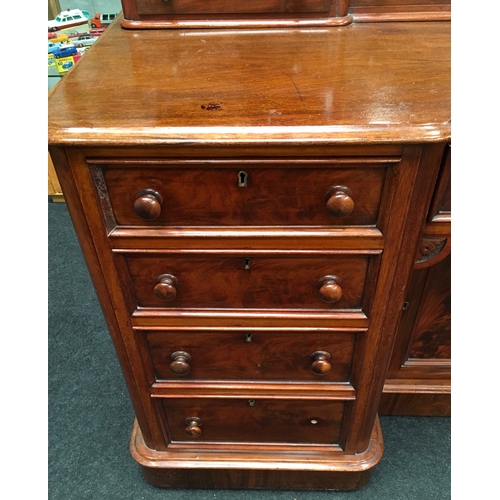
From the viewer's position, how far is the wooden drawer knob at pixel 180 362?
3.05ft

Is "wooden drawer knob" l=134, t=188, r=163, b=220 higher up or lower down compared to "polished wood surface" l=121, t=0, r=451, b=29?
lower down

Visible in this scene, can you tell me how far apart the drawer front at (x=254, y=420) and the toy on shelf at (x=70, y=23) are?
1406 millimetres

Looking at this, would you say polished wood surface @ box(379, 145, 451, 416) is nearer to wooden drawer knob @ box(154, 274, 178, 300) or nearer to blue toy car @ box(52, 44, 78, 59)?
wooden drawer knob @ box(154, 274, 178, 300)

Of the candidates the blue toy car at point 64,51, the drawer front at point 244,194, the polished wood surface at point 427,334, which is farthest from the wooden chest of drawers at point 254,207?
the blue toy car at point 64,51

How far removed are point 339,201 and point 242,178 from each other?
15 centimetres

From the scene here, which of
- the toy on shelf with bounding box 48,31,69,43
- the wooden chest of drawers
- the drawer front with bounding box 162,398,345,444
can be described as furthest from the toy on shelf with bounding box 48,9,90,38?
the drawer front with bounding box 162,398,345,444

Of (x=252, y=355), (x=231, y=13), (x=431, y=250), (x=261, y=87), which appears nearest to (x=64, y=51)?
(x=231, y=13)

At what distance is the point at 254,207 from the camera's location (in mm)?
739

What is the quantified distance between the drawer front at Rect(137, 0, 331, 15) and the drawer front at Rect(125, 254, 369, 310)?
1.76 feet

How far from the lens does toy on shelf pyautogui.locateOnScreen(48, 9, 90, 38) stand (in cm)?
170

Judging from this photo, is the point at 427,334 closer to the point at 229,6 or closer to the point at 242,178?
the point at 242,178

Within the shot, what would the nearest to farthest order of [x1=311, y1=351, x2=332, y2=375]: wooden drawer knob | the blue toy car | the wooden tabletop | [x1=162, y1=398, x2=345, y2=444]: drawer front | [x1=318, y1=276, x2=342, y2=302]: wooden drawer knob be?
the wooden tabletop
[x1=318, y1=276, x2=342, y2=302]: wooden drawer knob
[x1=311, y1=351, x2=332, y2=375]: wooden drawer knob
[x1=162, y1=398, x2=345, y2=444]: drawer front
the blue toy car

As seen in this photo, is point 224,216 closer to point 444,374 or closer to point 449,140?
point 449,140

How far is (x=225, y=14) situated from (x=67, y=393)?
1.16 metres
